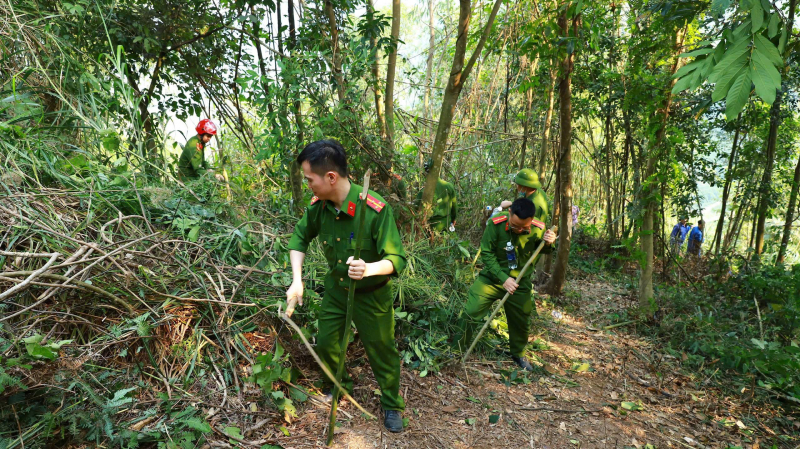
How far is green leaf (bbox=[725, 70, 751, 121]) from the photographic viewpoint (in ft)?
4.75

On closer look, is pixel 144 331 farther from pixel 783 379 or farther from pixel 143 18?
pixel 783 379

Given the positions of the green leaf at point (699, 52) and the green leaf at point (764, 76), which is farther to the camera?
the green leaf at point (699, 52)

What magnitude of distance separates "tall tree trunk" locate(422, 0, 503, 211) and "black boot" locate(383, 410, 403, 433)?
8.53 feet

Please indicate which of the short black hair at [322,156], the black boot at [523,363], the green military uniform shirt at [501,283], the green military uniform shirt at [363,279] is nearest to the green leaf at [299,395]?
the green military uniform shirt at [363,279]

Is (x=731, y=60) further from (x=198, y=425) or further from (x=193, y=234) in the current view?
(x=193, y=234)

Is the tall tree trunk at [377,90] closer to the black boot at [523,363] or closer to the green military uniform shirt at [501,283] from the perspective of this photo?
the green military uniform shirt at [501,283]

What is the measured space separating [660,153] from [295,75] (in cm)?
418

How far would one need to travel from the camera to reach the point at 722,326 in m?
4.84

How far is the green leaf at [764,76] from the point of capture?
141cm

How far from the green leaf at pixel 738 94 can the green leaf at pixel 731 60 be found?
48 mm

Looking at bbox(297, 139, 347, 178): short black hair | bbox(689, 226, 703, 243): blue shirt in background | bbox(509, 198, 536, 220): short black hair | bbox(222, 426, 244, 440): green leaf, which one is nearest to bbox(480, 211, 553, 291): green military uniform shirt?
bbox(509, 198, 536, 220): short black hair

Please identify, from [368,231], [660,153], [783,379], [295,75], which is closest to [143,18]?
[295,75]

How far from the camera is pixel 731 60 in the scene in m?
1.52

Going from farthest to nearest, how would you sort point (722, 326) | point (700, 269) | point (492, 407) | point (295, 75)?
point (700, 269), point (722, 326), point (295, 75), point (492, 407)
